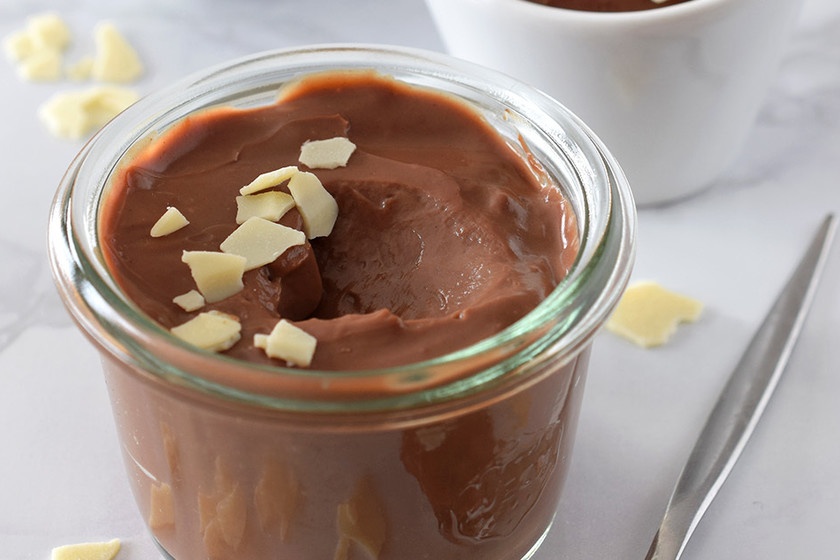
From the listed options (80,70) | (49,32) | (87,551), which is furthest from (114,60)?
(87,551)

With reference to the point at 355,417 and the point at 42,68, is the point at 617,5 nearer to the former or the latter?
the point at 355,417

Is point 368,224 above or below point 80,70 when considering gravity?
above

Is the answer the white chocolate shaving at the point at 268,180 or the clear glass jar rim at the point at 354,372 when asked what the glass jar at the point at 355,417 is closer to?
the clear glass jar rim at the point at 354,372

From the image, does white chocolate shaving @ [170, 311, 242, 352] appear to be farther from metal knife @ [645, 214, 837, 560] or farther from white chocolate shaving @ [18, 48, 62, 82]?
white chocolate shaving @ [18, 48, 62, 82]

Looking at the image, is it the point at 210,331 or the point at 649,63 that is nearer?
the point at 210,331

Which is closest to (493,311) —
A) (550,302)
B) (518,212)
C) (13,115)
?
(550,302)

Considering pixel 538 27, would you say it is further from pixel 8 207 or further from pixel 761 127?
pixel 8 207
